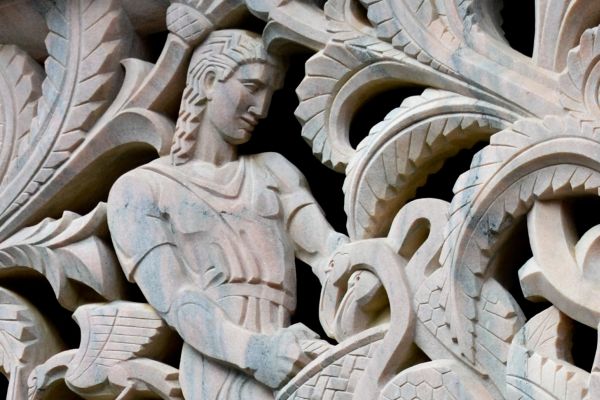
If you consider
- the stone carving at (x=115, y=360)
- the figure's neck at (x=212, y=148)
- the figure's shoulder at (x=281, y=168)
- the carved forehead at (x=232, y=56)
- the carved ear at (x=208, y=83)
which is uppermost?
the carved forehead at (x=232, y=56)

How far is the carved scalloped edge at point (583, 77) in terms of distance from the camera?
3.96m

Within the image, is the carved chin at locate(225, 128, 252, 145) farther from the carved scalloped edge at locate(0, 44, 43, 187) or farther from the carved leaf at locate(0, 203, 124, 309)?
the carved scalloped edge at locate(0, 44, 43, 187)

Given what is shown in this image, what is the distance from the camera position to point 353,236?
170 inches

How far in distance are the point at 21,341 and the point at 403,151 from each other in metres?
1.04

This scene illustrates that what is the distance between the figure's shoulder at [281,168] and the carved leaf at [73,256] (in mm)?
375

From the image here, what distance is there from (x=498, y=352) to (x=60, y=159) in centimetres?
127

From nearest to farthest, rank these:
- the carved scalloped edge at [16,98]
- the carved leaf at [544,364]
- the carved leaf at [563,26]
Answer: the carved leaf at [544,364], the carved leaf at [563,26], the carved scalloped edge at [16,98]

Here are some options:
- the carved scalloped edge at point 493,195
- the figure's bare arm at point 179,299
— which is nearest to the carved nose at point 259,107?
the figure's bare arm at point 179,299

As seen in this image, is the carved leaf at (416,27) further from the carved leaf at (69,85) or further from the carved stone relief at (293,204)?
the carved leaf at (69,85)

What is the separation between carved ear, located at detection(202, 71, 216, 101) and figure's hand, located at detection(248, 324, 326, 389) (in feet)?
1.76

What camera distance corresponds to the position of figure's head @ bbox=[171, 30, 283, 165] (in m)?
4.56

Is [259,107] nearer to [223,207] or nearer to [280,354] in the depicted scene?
[223,207]

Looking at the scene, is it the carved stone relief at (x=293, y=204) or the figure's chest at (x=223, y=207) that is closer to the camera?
the carved stone relief at (x=293, y=204)

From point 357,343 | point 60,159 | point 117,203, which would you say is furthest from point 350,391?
point 60,159
